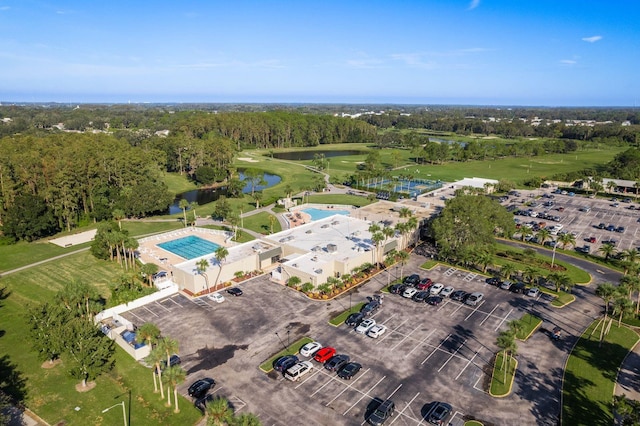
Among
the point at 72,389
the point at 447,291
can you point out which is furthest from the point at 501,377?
the point at 72,389

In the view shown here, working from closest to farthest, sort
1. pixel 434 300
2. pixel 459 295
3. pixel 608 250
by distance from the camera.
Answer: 1. pixel 434 300
2. pixel 459 295
3. pixel 608 250

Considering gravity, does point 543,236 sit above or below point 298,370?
above

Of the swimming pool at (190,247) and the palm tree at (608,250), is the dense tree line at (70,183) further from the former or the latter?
the palm tree at (608,250)

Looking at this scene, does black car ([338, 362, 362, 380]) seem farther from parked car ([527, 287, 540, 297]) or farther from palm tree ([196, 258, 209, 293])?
parked car ([527, 287, 540, 297])

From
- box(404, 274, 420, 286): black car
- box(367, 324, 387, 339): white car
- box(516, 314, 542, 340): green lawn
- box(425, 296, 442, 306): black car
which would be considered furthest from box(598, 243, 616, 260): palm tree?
box(367, 324, 387, 339): white car

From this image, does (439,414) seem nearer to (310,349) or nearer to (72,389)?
(310,349)

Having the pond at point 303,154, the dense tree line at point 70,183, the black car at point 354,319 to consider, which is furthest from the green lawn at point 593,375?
the pond at point 303,154
